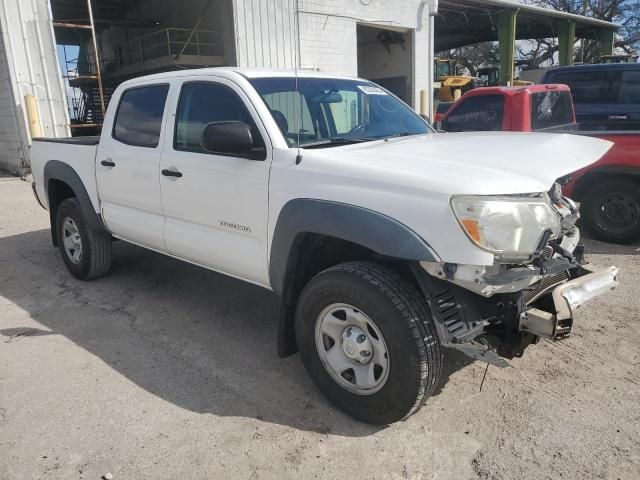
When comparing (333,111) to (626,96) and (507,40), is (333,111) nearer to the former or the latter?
(626,96)

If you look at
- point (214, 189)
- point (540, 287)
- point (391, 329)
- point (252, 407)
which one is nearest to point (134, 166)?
point (214, 189)

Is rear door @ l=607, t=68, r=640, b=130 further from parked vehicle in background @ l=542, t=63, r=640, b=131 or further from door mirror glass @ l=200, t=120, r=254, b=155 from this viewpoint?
door mirror glass @ l=200, t=120, r=254, b=155

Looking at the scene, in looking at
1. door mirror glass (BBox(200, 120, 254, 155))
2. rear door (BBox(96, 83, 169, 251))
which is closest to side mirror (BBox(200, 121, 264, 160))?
door mirror glass (BBox(200, 120, 254, 155))

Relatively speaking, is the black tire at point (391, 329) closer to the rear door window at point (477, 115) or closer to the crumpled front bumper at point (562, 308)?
the crumpled front bumper at point (562, 308)

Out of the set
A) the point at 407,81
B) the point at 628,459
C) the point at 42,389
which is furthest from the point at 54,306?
the point at 407,81

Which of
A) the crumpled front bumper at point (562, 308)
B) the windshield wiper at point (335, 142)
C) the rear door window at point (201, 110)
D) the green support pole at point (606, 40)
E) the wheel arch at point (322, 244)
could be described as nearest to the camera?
the wheel arch at point (322, 244)

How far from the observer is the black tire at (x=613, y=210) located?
614 cm

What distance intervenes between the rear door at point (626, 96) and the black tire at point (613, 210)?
10.8 ft

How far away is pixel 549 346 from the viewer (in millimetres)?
3865

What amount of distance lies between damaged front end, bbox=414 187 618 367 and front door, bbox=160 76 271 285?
1188 millimetres

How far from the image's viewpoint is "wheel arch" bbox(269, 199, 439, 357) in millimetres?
2625

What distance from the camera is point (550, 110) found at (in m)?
7.51

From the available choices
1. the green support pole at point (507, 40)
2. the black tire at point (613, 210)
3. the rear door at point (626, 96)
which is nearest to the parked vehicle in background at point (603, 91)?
the rear door at point (626, 96)

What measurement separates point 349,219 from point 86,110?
20913 millimetres
